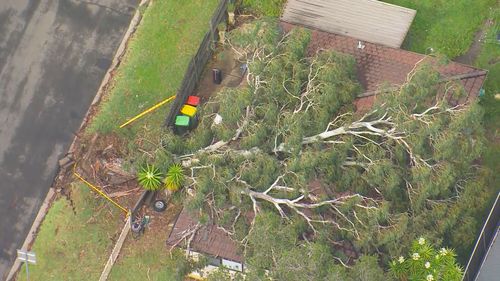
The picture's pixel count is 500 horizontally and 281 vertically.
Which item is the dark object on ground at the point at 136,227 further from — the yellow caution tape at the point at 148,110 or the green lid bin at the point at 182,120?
the yellow caution tape at the point at 148,110

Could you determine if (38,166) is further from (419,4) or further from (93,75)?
(419,4)

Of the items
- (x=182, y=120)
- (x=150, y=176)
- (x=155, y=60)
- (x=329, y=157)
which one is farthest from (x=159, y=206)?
(x=329, y=157)

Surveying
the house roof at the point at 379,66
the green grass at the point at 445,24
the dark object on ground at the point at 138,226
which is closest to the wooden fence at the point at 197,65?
the house roof at the point at 379,66

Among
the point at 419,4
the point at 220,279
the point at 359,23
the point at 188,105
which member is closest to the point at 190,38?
the point at 188,105

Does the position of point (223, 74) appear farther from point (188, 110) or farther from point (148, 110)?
point (148, 110)

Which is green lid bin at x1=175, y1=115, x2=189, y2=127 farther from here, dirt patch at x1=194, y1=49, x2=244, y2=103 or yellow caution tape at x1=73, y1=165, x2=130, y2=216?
yellow caution tape at x1=73, y1=165, x2=130, y2=216

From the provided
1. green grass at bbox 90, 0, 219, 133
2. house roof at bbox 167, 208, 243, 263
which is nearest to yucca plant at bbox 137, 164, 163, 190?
house roof at bbox 167, 208, 243, 263
